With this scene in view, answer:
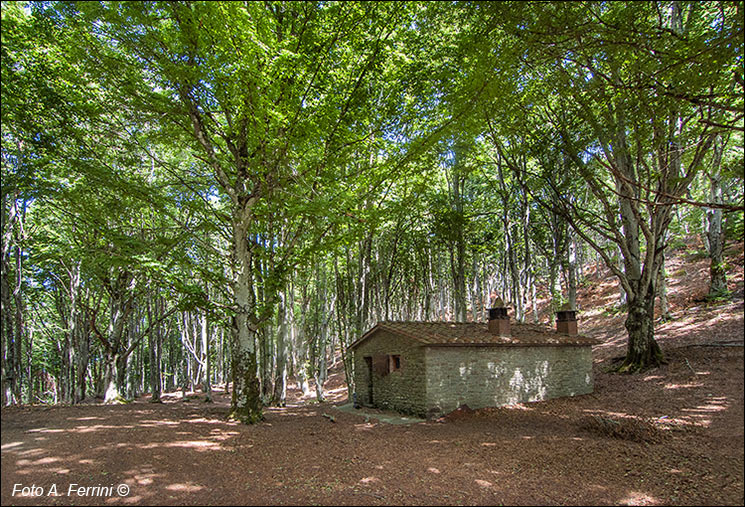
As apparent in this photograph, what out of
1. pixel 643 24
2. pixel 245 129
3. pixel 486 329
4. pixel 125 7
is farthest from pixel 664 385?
pixel 125 7

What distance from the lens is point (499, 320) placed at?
12781 mm

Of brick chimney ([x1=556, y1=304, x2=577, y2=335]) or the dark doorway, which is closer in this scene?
the dark doorway

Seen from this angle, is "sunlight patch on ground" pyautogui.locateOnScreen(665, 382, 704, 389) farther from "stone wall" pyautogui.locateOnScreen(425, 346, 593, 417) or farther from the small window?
the small window

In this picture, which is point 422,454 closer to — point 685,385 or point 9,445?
point 9,445

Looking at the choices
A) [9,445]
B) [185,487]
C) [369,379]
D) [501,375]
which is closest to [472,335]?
[501,375]

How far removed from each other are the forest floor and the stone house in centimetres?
73

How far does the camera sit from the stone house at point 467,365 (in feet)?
36.2

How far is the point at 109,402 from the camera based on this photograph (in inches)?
540

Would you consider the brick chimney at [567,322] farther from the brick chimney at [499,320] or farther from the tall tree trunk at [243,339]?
the tall tree trunk at [243,339]

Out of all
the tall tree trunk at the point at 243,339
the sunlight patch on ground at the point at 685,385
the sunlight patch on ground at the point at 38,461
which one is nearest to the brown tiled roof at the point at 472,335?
the sunlight patch on ground at the point at 685,385

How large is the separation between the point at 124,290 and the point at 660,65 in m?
17.1

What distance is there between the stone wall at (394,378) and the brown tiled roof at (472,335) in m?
0.28

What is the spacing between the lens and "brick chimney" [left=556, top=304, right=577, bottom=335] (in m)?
14.3

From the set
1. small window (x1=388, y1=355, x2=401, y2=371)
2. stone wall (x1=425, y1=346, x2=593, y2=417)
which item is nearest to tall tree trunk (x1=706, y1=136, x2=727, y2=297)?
stone wall (x1=425, y1=346, x2=593, y2=417)
